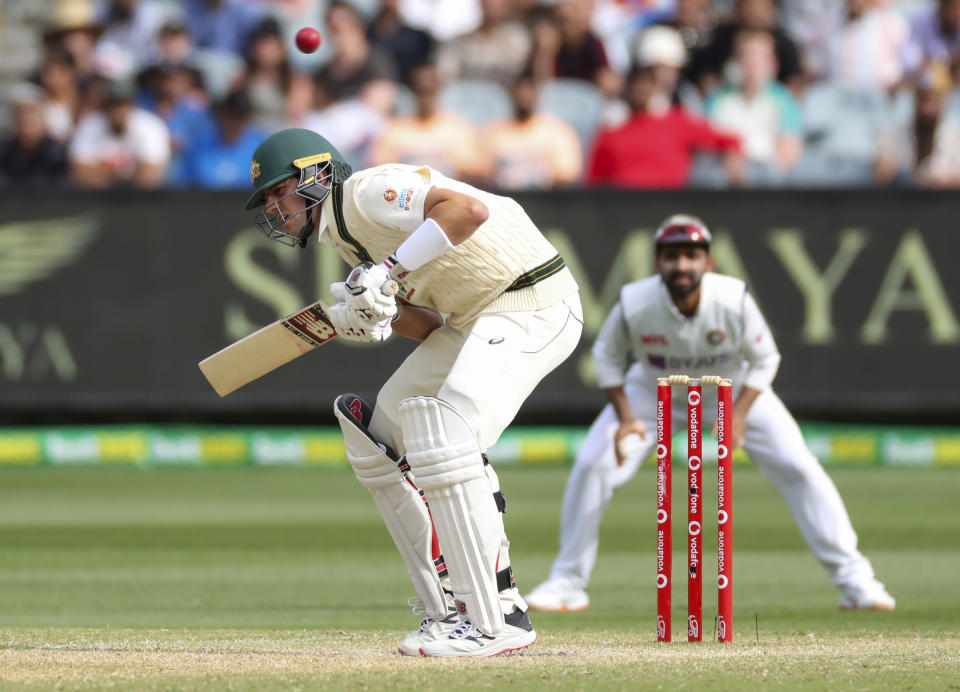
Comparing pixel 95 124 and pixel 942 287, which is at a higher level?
pixel 95 124

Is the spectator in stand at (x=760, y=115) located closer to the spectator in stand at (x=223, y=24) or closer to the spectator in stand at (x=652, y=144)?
the spectator in stand at (x=652, y=144)

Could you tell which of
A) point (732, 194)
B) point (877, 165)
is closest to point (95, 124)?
point (732, 194)

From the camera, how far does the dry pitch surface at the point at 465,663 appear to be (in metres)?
3.92

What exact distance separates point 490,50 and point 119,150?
2893mm

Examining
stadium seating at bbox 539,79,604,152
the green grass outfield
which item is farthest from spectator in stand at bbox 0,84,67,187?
stadium seating at bbox 539,79,604,152

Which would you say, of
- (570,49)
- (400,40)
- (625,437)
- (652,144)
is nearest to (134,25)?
(400,40)

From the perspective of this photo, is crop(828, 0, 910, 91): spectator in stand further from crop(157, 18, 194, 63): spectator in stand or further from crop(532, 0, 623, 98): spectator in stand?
crop(157, 18, 194, 63): spectator in stand

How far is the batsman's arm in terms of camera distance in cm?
473

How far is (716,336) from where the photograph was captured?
20.5ft

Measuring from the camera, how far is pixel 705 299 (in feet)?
20.4

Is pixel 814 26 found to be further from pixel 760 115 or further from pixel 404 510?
pixel 404 510

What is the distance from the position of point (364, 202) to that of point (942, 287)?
724cm

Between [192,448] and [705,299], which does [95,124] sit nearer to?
[192,448]

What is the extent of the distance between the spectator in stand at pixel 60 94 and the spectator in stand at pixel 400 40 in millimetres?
2319
